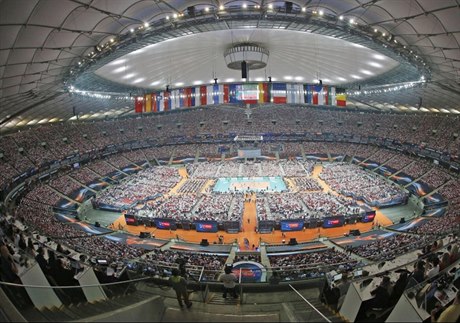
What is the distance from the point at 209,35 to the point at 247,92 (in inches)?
268

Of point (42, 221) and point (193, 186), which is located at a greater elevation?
point (42, 221)

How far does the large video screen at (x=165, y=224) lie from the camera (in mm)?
28375

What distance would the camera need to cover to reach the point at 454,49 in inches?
773

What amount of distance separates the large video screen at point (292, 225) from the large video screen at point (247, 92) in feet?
41.9

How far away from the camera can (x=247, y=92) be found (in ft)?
97.4

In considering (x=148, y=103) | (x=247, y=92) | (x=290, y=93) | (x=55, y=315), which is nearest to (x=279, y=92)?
(x=290, y=93)

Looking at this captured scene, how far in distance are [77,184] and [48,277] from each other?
35.7m

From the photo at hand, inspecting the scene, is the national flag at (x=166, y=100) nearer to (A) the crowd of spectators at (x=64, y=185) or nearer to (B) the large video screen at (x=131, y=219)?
(B) the large video screen at (x=131, y=219)

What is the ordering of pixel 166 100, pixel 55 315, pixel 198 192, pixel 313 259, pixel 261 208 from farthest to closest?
pixel 198 192 → pixel 261 208 → pixel 166 100 → pixel 313 259 → pixel 55 315

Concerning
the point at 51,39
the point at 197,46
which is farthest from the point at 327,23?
the point at 51,39

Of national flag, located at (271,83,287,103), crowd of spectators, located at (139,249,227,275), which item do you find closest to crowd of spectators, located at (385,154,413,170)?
national flag, located at (271,83,287,103)

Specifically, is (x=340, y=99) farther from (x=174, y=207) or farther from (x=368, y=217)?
(x=174, y=207)

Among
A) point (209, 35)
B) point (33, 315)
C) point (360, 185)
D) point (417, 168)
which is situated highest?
point (209, 35)

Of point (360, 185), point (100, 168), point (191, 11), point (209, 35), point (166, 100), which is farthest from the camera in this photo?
point (100, 168)
